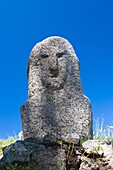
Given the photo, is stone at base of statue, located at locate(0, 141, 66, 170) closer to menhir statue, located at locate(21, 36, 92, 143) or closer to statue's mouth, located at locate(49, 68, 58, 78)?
menhir statue, located at locate(21, 36, 92, 143)

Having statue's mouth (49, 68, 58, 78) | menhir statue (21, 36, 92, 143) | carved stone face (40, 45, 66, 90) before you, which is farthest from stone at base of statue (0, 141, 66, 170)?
statue's mouth (49, 68, 58, 78)

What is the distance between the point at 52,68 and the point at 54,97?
1.96ft

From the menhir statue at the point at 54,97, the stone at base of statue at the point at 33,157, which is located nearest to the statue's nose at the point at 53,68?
the menhir statue at the point at 54,97

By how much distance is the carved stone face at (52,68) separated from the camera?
23.3 ft

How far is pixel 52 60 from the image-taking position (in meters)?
7.23

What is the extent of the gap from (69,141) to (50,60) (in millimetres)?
1788

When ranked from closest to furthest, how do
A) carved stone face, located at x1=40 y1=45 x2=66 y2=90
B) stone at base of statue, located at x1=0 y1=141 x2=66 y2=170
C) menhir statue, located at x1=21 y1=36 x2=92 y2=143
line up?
1. stone at base of statue, located at x1=0 y1=141 x2=66 y2=170
2. menhir statue, located at x1=21 y1=36 x2=92 y2=143
3. carved stone face, located at x1=40 y1=45 x2=66 y2=90

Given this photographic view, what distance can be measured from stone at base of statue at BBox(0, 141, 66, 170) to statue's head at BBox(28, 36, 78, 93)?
148 centimetres

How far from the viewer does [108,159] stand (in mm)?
5754

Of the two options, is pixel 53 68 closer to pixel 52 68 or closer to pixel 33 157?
pixel 52 68

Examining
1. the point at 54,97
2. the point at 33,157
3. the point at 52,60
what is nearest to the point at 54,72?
the point at 52,60

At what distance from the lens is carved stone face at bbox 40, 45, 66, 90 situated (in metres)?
7.10

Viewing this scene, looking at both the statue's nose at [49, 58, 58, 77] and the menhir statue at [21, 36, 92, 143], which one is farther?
the statue's nose at [49, 58, 58, 77]

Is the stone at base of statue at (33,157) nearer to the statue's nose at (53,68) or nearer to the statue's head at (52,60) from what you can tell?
the statue's head at (52,60)
